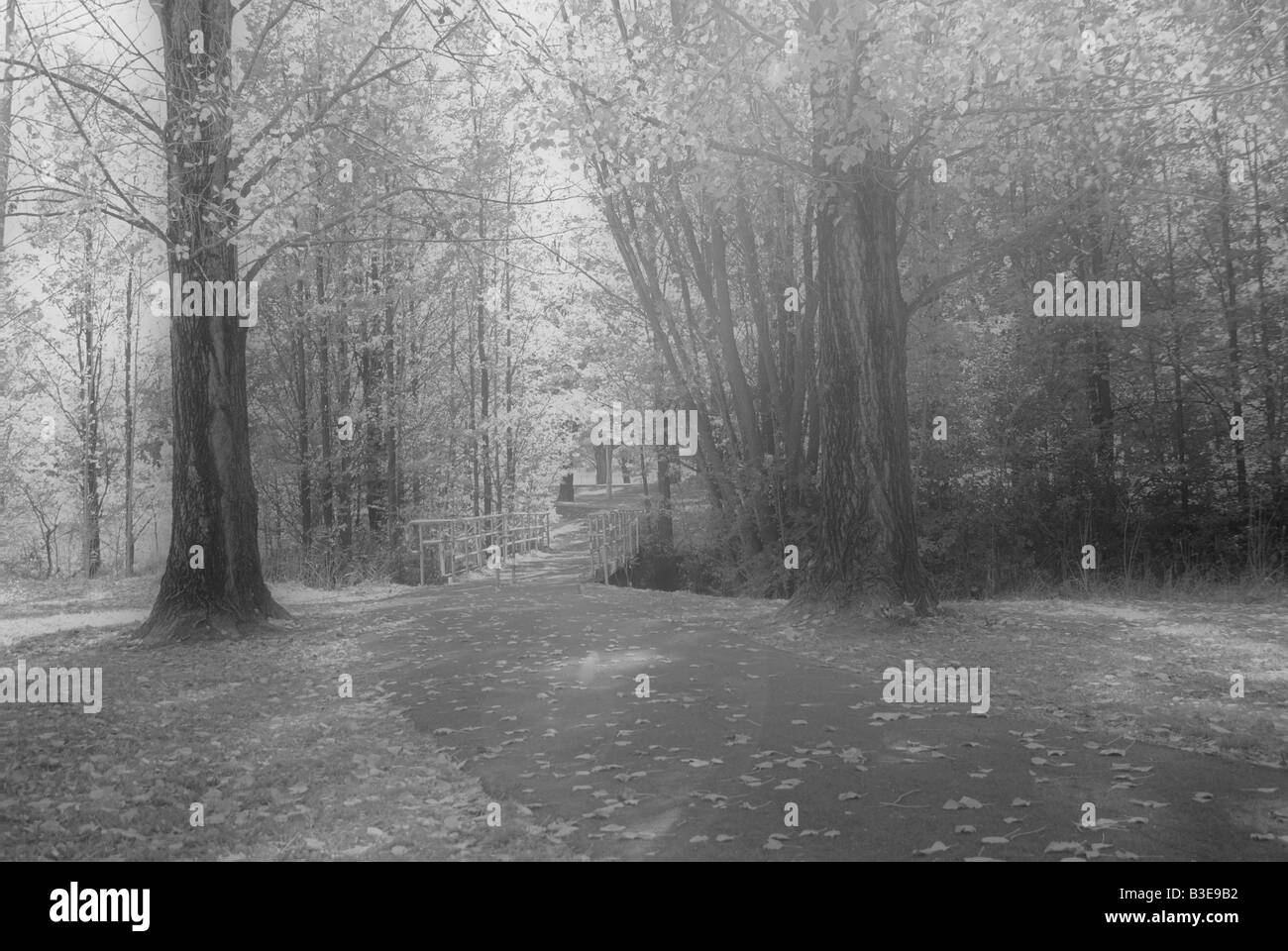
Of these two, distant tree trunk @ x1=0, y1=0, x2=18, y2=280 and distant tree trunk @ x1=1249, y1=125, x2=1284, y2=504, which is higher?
distant tree trunk @ x1=0, y1=0, x2=18, y2=280

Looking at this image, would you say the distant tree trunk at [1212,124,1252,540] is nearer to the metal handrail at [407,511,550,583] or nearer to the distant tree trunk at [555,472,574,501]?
the metal handrail at [407,511,550,583]

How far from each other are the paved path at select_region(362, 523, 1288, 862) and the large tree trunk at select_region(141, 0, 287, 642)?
314 cm

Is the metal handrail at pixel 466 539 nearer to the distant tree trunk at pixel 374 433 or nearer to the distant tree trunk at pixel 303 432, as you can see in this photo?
the distant tree trunk at pixel 374 433

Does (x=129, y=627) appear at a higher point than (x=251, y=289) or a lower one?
lower

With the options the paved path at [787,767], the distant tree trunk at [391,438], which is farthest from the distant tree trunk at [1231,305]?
the distant tree trunk at [391,438]

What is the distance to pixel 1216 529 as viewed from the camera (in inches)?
830

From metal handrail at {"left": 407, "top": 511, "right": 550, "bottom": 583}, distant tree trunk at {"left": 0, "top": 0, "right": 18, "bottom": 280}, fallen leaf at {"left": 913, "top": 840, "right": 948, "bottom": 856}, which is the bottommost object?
fallen leaf at {"left": 913, "top": 840, "right": 948, "bottom": 856}

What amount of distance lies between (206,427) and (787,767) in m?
9.17

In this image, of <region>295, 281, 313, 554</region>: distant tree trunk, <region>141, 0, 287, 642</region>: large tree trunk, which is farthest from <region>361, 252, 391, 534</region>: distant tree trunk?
<region>141, 0, 287, 642</region>: large tree trunk

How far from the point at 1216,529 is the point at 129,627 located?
62.5 ft

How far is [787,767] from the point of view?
7008 mm

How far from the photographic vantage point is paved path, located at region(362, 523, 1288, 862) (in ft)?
18.6

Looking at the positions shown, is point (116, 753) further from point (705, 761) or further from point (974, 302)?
point (974, 302)

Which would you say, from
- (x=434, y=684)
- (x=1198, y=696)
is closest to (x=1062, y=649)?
(x=1198, y=696)
